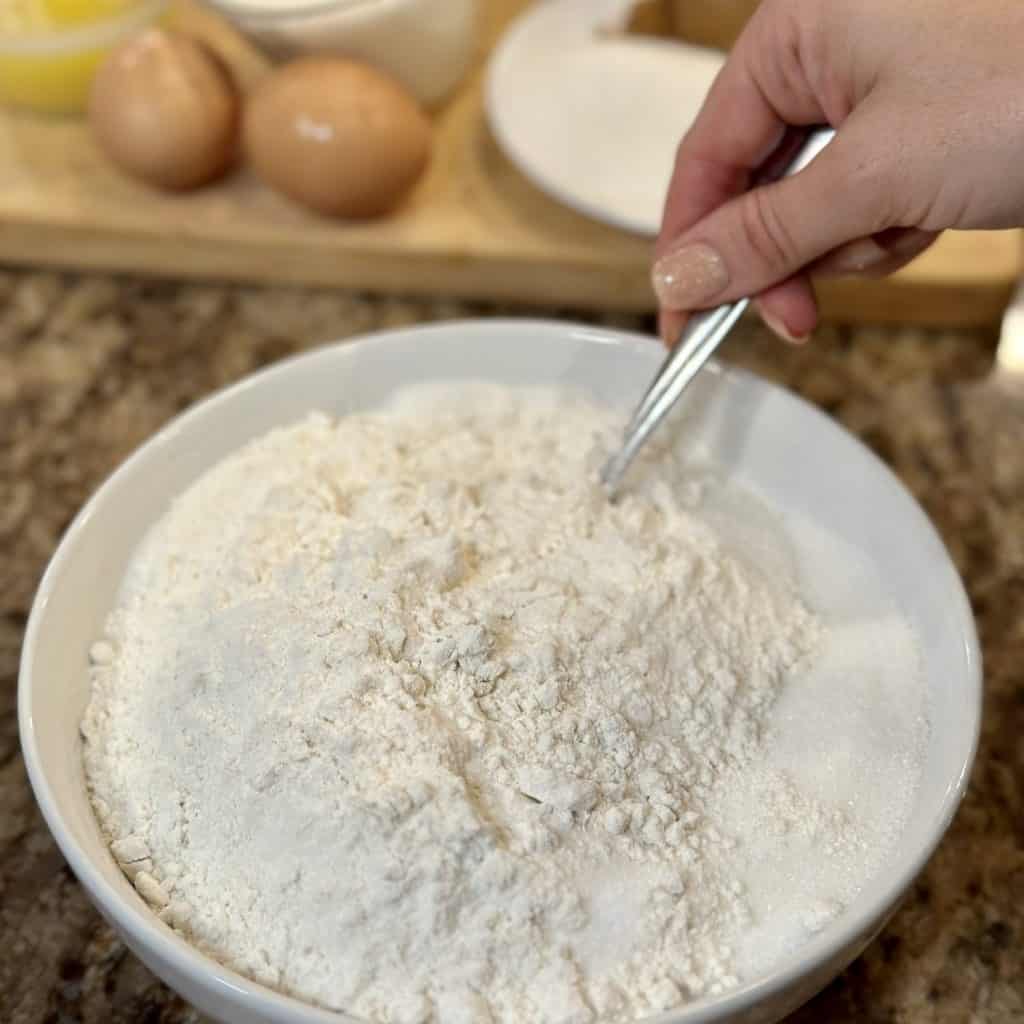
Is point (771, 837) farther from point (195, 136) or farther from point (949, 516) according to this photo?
point (195, 136)

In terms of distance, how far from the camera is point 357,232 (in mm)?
1284

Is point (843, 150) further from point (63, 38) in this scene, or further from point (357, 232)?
point (63, 38)

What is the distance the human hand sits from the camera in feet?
2.37

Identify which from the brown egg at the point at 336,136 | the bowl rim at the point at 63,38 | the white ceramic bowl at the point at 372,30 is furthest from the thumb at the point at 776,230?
the bowl rim at the point at 63,38

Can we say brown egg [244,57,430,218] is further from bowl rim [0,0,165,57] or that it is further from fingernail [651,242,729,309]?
fingernail [651,242,729,309]

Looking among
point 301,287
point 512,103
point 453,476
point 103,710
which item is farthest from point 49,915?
point 512,103

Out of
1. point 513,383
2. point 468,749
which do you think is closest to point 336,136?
point 513,383

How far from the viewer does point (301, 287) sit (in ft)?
4.35

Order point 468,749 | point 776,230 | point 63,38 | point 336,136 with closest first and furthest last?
point 468,749, point 776,230, point 336,136, point 63,38

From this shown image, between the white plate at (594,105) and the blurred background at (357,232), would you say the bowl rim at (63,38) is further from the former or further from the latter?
the white plate at (594,105)

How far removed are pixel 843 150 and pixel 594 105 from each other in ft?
2.18

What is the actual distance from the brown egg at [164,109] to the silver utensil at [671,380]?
2.11 feet

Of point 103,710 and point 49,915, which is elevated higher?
point 103,710

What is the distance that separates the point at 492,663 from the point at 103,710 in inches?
10.3
